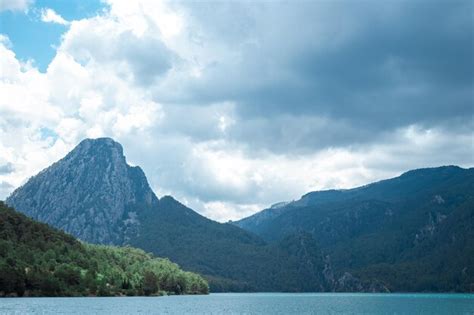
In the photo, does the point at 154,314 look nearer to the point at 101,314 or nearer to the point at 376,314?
the point at 101,314

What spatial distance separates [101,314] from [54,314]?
36.5 ft

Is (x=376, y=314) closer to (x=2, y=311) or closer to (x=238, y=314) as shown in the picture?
(x=238, y=314)

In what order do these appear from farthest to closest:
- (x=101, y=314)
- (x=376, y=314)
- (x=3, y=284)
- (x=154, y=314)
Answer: (x=3, y=284) → (x=376, y=314) → (x=154, y=314) → (x=101, y=314)

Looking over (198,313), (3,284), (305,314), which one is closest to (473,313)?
(305,314)

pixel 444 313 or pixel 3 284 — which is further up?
pixel 3 284

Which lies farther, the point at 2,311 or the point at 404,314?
the point at 404,314

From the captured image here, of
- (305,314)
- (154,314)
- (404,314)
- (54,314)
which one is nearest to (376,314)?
(404,314)

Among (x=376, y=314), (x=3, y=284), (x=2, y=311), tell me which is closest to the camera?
(x=2, y=311)

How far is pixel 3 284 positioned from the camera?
198 metres

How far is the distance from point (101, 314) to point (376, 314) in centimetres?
7647

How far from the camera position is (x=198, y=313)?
164875mm

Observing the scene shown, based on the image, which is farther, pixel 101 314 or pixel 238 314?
pixel 238 314

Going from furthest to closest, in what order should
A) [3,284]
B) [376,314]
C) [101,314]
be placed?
1. [3,284]
2. [376,314]
3. [101,314]

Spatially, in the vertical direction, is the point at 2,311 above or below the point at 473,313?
above
